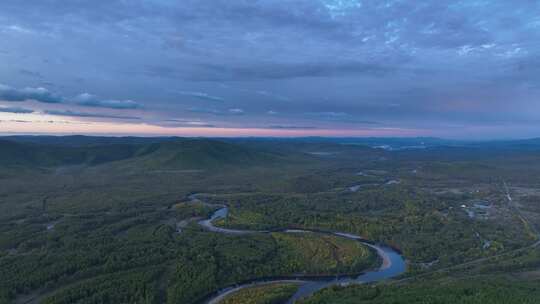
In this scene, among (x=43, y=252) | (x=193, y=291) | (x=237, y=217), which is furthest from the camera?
(x=237, y=217)

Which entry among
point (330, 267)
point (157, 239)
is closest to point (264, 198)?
point (157, 239)

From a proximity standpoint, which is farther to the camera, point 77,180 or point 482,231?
point 77,180

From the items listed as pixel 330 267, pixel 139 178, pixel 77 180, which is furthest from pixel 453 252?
pixel 77 180

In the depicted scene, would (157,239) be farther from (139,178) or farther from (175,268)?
(139,178)

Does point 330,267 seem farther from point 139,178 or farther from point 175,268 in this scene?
point 139,178

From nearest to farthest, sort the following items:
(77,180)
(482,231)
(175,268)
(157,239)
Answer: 1. (175,268)
2. (157,239)
3. (482,231)
4. (77,180)

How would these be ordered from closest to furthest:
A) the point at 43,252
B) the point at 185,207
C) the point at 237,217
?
1. the point at 43,252
2. the point at 237,217
3. the point at 185,207

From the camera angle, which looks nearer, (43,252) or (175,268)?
(175,268)

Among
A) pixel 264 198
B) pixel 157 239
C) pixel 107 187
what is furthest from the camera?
pixel 107 187
